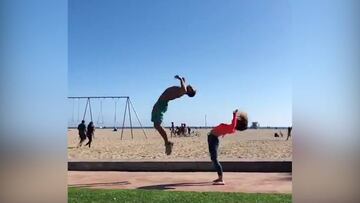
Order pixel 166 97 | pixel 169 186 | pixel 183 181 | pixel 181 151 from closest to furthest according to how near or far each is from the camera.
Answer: pixel 166 97, pixel 169 186, pixel 183 181, pixel 181 151

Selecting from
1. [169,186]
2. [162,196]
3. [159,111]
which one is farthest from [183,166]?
[162,196]

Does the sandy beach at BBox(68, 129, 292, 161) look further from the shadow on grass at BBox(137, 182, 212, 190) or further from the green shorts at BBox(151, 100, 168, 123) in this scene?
the green shorts at BBox(151, 100, 168, 123)

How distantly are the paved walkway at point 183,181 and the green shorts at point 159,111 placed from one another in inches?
34.6

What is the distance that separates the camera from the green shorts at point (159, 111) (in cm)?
589

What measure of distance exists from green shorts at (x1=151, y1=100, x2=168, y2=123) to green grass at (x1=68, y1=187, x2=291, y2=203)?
0.91 metres

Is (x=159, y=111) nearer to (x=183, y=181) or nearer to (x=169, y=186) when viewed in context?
(x=169, y=186)

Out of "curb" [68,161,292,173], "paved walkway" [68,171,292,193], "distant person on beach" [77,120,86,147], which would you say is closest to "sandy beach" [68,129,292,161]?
"distant person on beach" [77,120,86,147]

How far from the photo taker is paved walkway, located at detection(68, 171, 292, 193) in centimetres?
593

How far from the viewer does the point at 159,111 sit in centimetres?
591

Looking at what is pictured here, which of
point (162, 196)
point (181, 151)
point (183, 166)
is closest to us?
point (162, 196)

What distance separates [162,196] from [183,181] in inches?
50.5

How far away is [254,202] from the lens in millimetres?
4879

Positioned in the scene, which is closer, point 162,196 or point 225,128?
point 162,196
